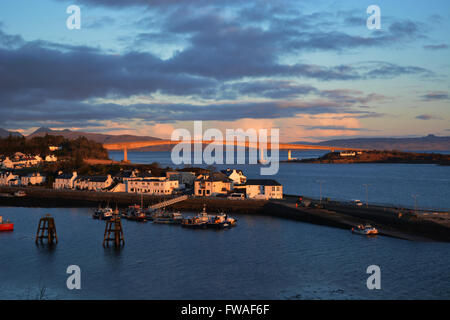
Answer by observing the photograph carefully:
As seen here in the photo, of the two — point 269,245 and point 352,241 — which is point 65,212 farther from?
point 352,241

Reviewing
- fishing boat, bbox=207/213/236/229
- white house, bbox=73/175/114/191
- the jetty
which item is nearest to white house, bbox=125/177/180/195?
white house, bbox=73/175/114/191

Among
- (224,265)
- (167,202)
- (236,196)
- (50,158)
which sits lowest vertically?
(224,265)

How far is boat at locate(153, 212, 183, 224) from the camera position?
37969 millimetres

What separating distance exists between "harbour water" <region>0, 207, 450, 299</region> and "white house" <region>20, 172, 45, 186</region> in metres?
36.2

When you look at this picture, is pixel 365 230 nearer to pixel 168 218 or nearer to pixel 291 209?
pixel 291 209

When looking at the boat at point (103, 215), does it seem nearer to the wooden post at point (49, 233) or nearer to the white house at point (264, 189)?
the wooden post at point (49, 233)

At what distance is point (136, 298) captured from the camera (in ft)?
59.9

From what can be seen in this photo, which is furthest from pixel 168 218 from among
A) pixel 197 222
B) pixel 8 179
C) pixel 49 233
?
pixel 8 179

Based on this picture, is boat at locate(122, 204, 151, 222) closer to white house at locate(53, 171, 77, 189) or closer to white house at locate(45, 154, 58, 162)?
white house at locate(53, 171, 77, 189)

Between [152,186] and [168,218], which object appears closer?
[168,218]

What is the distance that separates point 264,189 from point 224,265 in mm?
24805

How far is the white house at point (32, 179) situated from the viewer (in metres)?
67.8

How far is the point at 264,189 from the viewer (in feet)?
157

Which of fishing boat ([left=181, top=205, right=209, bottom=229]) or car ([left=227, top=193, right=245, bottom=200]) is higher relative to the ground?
car ([left=227, top=193, right=245, bottom=200])
